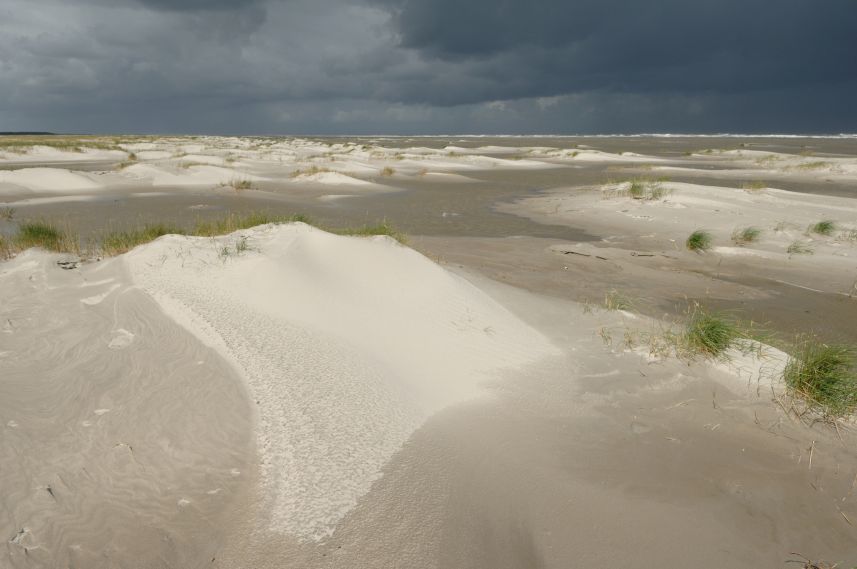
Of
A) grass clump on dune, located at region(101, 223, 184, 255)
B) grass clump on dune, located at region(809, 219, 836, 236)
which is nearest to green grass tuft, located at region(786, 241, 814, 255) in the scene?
grass clump on dune, located at region(809, 219, 836, 236)

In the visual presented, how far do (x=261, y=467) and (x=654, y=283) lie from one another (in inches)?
291

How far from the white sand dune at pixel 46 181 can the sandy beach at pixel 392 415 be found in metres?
13.8

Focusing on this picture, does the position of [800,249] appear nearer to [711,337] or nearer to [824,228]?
[824,228]

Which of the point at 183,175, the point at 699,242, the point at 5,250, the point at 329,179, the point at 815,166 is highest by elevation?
the point at 815,166

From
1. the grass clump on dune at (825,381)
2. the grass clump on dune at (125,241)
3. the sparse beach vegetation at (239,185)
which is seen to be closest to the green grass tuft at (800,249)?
the grass clump on dune at (825,381)

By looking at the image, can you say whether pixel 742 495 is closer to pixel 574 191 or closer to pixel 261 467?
pixel 261 467

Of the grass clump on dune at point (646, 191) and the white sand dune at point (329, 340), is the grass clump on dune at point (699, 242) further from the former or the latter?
the white sand dune at point (329, 340)

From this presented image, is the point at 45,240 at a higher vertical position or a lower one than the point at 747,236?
higher

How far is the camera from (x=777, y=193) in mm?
15992

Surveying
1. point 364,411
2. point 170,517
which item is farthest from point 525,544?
point 170,517

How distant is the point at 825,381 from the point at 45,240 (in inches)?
408

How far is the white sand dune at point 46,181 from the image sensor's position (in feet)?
60.7

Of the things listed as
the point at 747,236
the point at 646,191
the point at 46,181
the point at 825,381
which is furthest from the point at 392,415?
the point at 46,181

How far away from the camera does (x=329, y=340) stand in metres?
4.84
